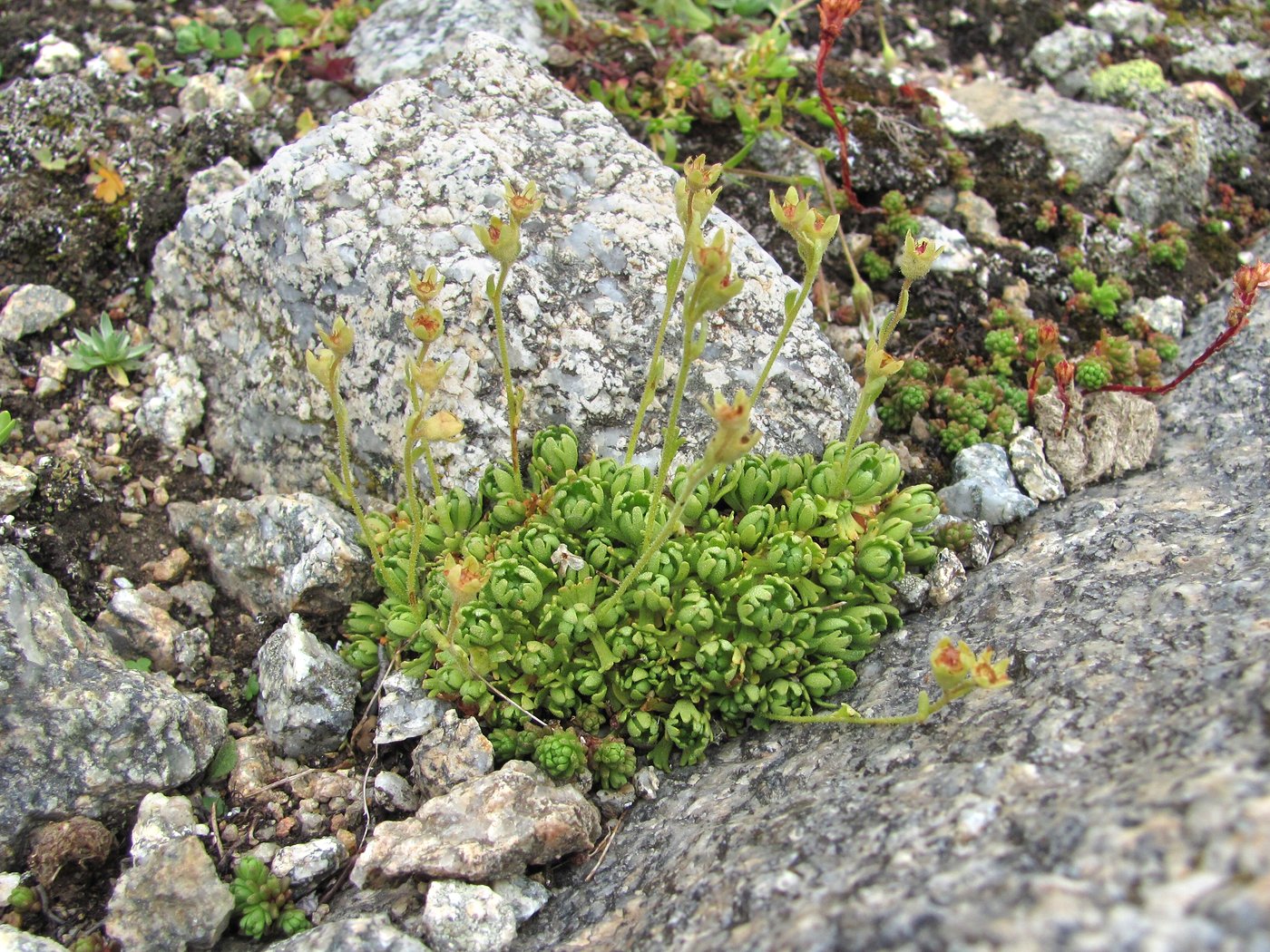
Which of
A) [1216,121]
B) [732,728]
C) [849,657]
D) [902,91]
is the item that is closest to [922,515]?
[849,657]

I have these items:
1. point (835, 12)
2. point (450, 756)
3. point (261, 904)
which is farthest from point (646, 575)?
point (835, 12)

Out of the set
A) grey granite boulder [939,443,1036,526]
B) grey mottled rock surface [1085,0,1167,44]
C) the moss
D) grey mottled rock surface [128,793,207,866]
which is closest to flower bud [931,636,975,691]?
grey granite boulder [939,443,1036,526]

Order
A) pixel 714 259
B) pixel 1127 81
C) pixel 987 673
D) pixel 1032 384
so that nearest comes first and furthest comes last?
pixel 987 673 < pixel 714 259 < pixel 1032 384 < pixel 1127 81

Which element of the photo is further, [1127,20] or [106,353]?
[1127,20]

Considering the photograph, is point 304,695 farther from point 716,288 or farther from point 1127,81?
point 1127,81

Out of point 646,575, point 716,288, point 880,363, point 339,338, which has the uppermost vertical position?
point 716,288
